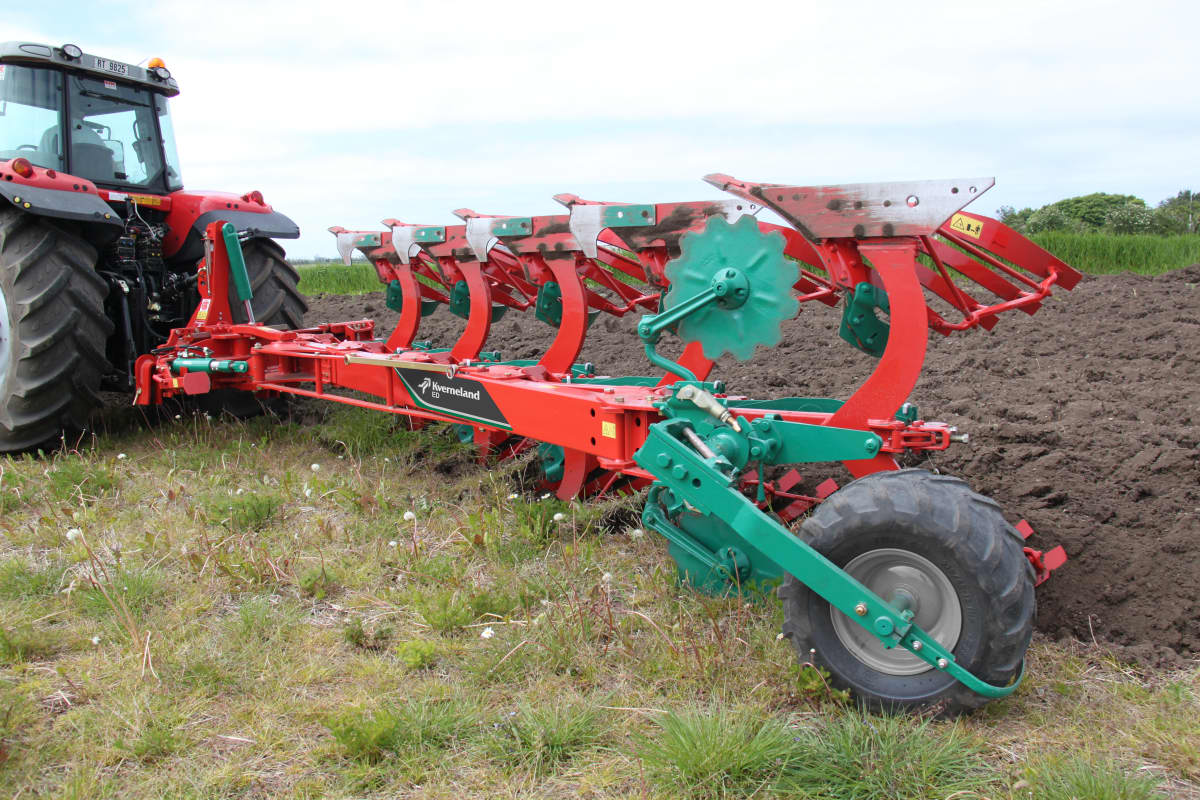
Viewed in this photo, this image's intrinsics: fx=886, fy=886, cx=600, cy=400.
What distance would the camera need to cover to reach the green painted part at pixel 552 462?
4.23 m

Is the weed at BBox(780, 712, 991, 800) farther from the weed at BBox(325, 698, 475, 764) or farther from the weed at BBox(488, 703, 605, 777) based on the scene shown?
the weed at BBox(325, 698, 475, 764)

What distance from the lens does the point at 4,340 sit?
5.11 m

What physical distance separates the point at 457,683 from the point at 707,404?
1147mm

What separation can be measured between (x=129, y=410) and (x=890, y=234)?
5.37 m

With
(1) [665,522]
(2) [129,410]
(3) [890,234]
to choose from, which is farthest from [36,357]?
(3) [890,234]

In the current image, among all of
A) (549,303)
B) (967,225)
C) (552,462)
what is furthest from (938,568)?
(549,303)

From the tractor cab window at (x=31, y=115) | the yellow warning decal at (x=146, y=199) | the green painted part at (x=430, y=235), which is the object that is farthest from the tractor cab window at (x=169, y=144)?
the green painted part at (x=430, y=235)

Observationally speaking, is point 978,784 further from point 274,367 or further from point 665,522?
point 274,367

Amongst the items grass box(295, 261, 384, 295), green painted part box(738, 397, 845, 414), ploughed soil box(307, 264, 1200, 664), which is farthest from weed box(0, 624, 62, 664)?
grass box(295, 261, 384, 295)

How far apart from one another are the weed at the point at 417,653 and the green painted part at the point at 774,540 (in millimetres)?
894

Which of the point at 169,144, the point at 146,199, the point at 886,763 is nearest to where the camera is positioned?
the point at 886,763

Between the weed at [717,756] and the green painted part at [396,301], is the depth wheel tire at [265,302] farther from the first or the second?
the weed at [717,756]

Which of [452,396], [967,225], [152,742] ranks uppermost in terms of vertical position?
[967,225]

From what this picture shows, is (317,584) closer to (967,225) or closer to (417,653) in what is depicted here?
(417,653)
